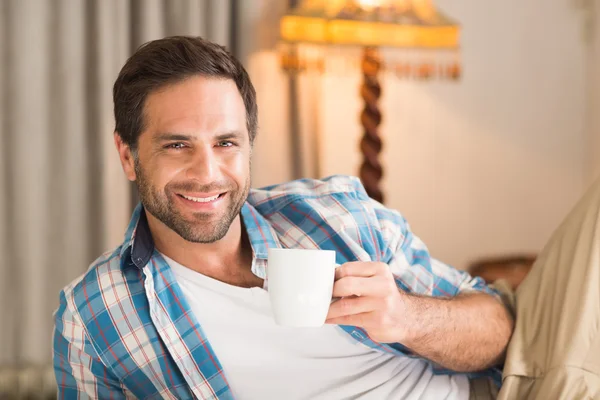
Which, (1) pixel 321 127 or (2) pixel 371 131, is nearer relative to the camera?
(2) pixel 371 131

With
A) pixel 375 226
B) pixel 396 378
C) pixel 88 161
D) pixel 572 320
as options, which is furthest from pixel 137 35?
pixel 572 320

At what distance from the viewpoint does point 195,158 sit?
1.17 meters

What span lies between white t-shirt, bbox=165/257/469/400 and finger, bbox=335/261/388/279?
30cm

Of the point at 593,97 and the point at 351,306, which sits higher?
the point at 593,97

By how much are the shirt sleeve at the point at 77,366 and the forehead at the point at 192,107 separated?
0.34 meters

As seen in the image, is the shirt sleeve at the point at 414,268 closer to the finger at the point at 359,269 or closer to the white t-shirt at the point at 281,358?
the white t-shirt at the point at 281,358

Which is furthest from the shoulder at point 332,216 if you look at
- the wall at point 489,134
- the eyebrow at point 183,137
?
the wall at point 489,134

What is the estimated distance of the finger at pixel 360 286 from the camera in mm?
907

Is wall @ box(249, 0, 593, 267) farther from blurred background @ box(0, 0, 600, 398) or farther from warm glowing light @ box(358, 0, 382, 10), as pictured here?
warm glowing light @ box(358, 0, 382, 10)

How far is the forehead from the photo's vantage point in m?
1.17

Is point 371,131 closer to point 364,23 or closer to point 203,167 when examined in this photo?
point 364,23

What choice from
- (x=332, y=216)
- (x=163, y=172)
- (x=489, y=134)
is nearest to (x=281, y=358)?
(x=332, y=216)

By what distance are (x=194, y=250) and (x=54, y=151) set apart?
104 centimetres

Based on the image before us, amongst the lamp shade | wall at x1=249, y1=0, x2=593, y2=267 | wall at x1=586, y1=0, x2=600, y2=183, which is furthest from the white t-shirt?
wall at x1=586, y1=0, x2=600, y2=183
